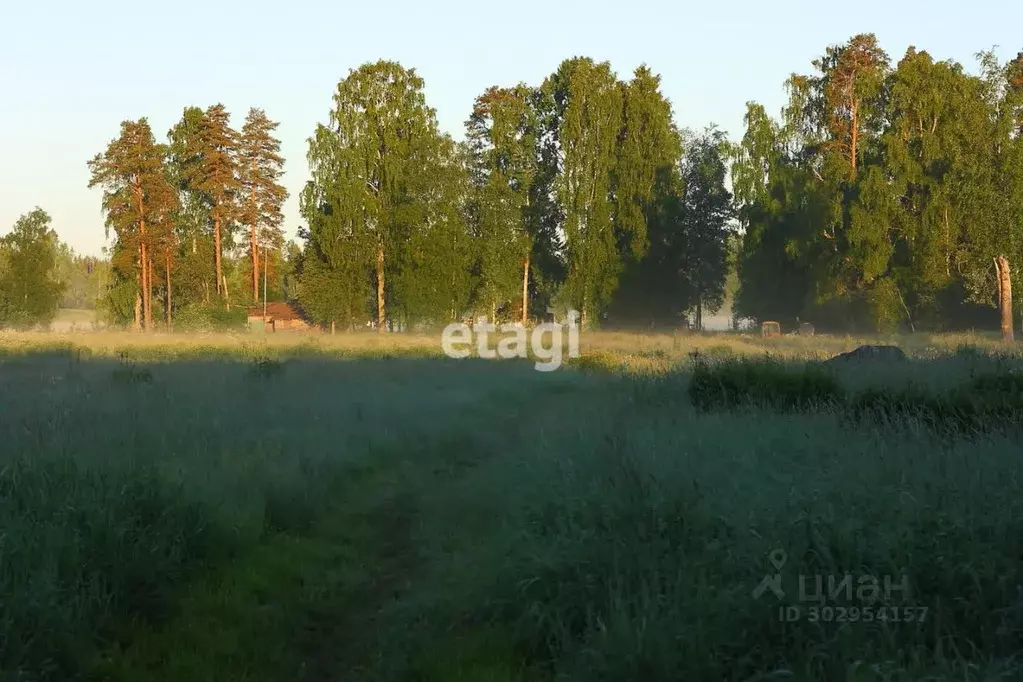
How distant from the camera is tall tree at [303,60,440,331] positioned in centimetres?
4734

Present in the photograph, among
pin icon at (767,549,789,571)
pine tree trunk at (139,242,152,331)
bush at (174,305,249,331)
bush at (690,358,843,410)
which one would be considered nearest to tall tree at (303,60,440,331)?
bush at (174,305,249,331)

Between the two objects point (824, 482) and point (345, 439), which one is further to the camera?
point (345, 439)

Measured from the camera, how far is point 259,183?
57688 mm

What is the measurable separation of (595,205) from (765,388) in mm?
38794

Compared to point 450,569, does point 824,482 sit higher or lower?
higher

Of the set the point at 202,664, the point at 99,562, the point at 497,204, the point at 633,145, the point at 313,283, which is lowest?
the point at 202,664

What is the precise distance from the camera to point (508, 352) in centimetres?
3102

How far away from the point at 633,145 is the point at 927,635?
49.4 m

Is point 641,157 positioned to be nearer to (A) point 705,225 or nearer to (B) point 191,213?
(A) point 705,225

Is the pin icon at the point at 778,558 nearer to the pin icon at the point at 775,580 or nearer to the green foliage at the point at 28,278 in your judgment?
the pin icon at the point at 775,580

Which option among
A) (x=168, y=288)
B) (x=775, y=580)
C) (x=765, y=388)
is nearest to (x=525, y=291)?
(x=168, y=288)

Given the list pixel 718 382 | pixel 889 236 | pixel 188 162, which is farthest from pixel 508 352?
pixel 188 162

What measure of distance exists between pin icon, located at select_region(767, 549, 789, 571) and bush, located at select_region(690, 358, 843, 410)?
254 inches

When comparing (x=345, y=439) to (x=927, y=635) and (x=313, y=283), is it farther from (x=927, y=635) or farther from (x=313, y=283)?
(x=313, y=283)
